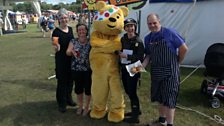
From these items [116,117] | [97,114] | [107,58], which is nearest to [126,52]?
[107,58]

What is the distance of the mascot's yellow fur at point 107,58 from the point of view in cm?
441

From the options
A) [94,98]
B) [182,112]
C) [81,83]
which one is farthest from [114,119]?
[182,112]

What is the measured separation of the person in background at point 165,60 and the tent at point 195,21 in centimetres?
441

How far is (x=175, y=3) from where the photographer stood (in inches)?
346

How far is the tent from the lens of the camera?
27.5ft

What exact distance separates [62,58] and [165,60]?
189 cm

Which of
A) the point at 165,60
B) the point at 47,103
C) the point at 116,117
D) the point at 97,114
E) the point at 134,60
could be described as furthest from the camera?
the point at 47,103

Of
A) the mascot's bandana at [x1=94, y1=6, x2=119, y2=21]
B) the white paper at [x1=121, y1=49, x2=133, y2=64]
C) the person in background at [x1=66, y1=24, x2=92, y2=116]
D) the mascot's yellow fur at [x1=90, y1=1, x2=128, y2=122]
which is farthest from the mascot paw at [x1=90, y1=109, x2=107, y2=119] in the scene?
the mascot's bandana at [x1=94, y1=6, x2=119, y2=21]

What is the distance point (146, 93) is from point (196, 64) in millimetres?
3251

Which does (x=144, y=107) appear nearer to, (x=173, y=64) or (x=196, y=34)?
(x=173, y=64)

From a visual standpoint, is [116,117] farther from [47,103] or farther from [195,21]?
[195,21]

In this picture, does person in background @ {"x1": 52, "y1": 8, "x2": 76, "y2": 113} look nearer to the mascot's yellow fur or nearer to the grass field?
the grass field

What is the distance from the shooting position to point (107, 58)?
14.5 ft

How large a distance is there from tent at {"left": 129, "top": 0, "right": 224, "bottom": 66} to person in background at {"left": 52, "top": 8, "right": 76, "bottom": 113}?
380 cm
